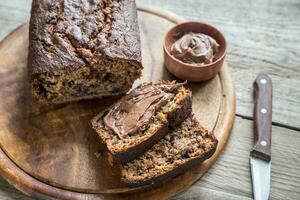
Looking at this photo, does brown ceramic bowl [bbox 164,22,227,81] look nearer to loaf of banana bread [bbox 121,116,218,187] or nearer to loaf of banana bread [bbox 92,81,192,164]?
loaf of banana bread [bbox 92,81,192,164]

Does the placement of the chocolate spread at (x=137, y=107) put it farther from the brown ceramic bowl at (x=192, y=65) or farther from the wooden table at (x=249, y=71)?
the wooden table at (x=249, y=71)

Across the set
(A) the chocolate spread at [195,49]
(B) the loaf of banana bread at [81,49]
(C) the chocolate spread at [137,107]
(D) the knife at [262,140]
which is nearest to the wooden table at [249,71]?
(D) the knife at [262,140]

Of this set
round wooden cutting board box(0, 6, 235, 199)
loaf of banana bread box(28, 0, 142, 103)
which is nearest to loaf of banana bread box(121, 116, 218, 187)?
round wooden cutting board box(0, 6, 235, 199)

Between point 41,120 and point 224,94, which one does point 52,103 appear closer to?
point 41,120

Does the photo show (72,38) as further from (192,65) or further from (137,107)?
(192,65)

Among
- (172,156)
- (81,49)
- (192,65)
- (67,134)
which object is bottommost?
(67,134)

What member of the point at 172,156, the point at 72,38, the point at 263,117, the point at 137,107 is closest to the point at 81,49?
the point at 72,38

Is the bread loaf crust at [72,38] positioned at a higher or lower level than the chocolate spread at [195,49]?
higher
